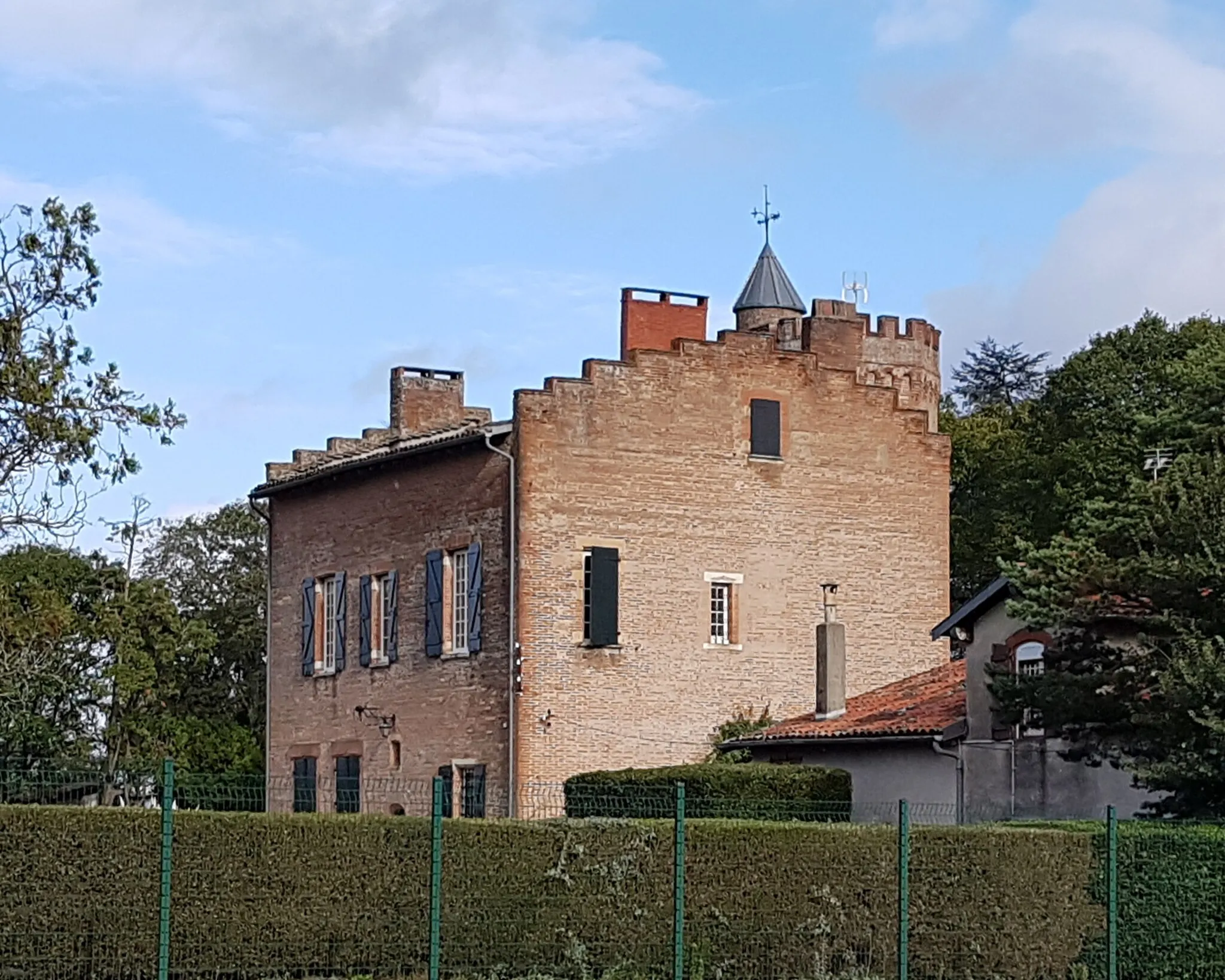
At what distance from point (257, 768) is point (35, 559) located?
7900 millimetres

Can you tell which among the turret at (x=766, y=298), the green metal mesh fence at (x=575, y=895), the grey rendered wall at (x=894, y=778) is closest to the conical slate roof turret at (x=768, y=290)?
the turret at (x=766, y=298)

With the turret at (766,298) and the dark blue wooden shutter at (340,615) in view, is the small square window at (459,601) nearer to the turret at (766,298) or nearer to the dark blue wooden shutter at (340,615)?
the dark blue wooden shutter at (340,615)

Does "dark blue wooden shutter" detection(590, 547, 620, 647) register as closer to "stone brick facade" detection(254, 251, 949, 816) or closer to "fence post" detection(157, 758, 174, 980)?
"stone brick facade" detection(254, 251, 949, 816)

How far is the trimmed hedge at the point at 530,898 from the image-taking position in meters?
16.3

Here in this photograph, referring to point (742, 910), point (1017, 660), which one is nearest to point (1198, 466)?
point (1017, 660)

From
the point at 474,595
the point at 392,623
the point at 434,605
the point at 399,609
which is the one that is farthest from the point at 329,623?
the point at 474,595

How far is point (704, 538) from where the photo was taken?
39.5 meters

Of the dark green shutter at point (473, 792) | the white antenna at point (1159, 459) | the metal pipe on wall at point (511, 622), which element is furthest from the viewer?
the dark green shutter at point (473, 792)

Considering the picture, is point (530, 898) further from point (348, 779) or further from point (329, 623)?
point (329, 623)

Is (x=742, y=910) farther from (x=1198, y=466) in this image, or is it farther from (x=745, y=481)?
(x=745, y=481)

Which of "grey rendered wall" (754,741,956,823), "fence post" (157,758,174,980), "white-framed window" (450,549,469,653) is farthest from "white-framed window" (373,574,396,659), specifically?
"fence post" (157,758,174,980)

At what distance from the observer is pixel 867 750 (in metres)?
33.3

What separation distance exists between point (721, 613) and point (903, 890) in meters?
20.2

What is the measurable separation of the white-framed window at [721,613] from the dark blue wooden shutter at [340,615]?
7.92 m
